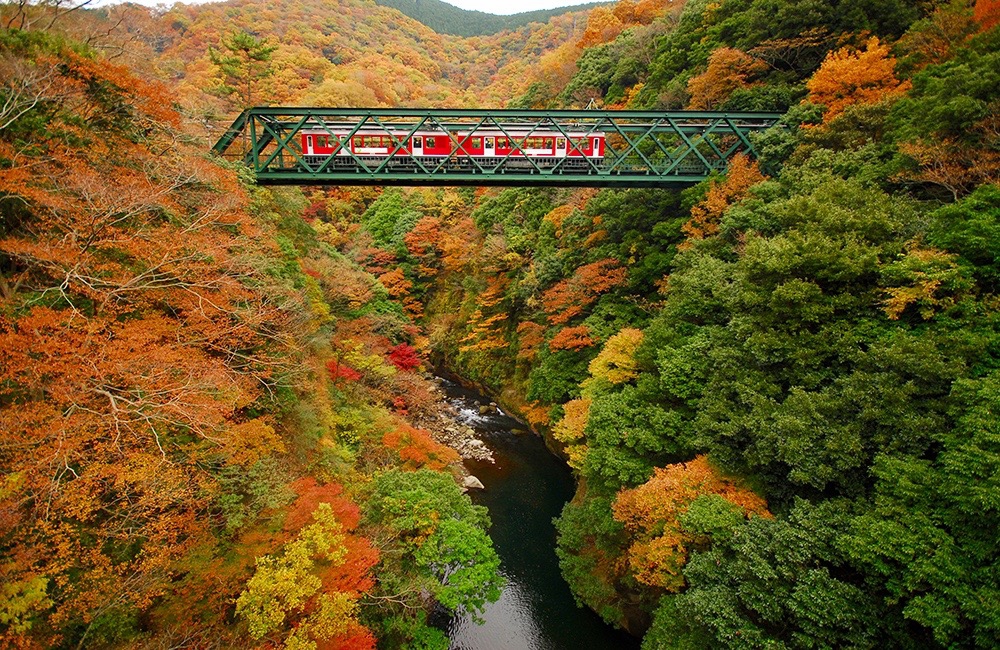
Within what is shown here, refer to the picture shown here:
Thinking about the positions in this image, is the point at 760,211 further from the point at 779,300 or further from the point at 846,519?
the point at 846,519

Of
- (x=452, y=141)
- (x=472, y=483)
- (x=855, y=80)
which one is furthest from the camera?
(x=472, y=483)

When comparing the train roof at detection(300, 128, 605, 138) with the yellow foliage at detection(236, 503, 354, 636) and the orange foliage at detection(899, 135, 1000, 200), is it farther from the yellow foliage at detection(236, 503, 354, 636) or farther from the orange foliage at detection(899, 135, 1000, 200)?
the yellow foliage at detection(236, 503, 354, 636)

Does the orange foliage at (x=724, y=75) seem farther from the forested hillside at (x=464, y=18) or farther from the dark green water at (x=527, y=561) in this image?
the forested hillside at (x=464, y=18)

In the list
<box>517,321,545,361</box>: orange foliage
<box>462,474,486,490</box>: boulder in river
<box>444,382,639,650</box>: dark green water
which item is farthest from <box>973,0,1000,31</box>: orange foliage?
<box>462,474,486,490</box>: boulder in river

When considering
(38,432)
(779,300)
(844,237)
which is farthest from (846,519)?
(38,432)

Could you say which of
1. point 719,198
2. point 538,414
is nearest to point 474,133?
point 719,198

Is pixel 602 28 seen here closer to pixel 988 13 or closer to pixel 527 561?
pixel 988 13

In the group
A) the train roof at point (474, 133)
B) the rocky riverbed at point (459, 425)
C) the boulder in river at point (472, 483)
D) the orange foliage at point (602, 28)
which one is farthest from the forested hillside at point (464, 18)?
the boulder in river at point (472, 483)
